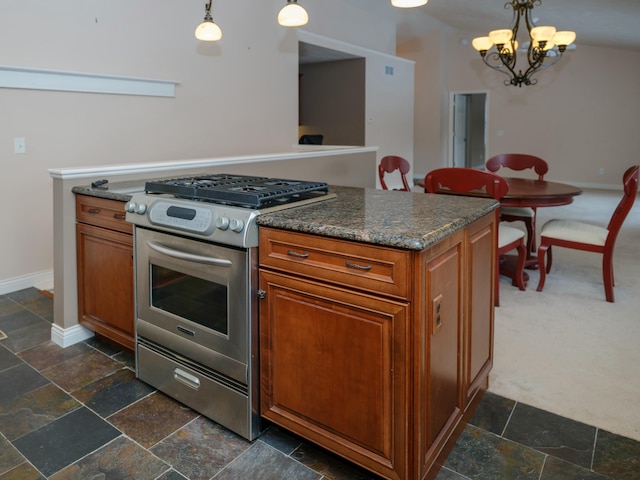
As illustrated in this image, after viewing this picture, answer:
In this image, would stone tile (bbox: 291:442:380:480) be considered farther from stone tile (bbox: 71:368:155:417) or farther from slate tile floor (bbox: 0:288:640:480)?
stone tile (bbox: 71:368:155:417)

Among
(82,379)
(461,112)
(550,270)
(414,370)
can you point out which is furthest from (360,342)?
(461,112)

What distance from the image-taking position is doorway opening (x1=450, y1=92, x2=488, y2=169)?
1073 cm

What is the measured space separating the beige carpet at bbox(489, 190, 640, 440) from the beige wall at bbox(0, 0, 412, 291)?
130 inches

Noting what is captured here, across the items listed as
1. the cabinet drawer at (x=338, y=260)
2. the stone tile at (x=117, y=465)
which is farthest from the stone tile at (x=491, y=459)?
the stone tile at (x=117, y=465)

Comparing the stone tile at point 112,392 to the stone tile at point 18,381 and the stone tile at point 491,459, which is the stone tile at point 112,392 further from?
the stone tile at point 491,459

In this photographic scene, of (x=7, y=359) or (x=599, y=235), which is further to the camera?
(x=599, y=235)

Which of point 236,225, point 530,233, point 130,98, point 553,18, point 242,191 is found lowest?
point 530,233

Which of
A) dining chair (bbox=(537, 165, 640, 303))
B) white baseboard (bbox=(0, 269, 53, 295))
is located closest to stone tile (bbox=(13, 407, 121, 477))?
white baseboard (bbox=(0, 269, 53, 295))

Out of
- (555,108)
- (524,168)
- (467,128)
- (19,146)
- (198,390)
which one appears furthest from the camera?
(467,128)

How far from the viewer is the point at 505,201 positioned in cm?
344

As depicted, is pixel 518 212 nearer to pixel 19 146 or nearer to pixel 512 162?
pixel 512 162

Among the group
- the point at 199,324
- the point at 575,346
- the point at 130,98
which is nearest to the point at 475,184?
the point at 575,346

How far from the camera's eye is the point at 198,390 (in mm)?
2023

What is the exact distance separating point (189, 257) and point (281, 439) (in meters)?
0.78
